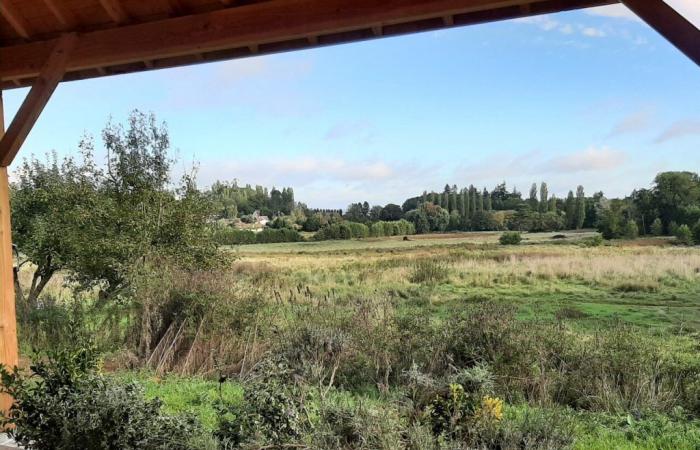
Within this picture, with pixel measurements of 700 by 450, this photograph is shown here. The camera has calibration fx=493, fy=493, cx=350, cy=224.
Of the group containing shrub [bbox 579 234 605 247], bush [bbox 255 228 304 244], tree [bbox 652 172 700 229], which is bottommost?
shrub [bbox 579 234 605 247]

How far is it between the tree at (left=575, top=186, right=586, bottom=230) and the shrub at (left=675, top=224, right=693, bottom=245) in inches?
87.8

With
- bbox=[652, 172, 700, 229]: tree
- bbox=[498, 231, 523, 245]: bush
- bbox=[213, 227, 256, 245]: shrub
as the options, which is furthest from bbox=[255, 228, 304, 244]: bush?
bbox=[652, 172, 700, 229]: tree

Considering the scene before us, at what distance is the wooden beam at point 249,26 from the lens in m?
2.09

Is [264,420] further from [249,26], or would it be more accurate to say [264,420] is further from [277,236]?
[277,236]

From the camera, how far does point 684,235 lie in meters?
7.91

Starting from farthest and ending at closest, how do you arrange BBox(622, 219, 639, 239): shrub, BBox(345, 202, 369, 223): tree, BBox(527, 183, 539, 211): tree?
BBox(345, 202, 369, 223): tree < BBox(527, 183, 539, 211): tree < BBox(622, 219, 639, 239): shrub

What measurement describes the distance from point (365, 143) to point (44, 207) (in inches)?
418

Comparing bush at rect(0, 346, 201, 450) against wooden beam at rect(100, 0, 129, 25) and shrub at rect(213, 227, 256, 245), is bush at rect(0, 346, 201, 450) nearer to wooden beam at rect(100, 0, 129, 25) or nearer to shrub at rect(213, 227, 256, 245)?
wooden beam at rect(100, 0, 129, 25)

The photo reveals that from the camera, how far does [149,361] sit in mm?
5324

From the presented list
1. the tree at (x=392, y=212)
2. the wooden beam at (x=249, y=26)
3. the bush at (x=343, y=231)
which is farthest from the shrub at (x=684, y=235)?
the wooden beam at (x=249, y=26)

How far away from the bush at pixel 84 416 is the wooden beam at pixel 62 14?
1.86 m

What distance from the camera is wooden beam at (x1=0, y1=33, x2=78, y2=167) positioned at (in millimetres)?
2721

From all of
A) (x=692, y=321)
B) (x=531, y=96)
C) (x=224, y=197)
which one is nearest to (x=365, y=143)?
(x=531, y=96)

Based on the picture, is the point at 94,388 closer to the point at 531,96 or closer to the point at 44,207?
the point at 44,207
